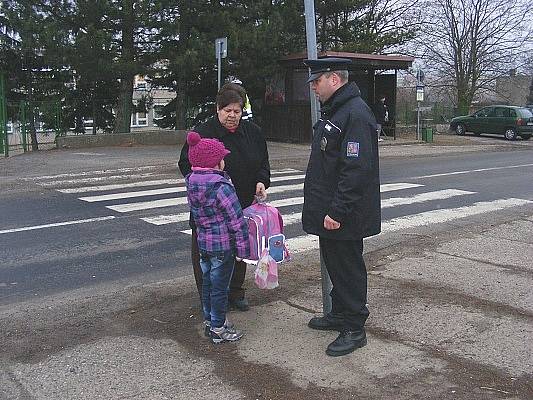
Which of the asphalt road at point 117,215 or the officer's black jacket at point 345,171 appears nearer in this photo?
the officer's black jacket at point 345,171

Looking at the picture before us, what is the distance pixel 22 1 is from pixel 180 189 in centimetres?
1070

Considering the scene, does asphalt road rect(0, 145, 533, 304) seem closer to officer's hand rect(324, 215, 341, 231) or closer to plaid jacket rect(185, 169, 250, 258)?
plaid jacket rect(185, 169, 250, 258)

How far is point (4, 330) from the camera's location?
15.0ft

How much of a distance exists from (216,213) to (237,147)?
2.28 feet

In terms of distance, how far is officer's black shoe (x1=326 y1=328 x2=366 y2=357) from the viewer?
4012 mm

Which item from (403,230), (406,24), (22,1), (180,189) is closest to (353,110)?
(403,230)

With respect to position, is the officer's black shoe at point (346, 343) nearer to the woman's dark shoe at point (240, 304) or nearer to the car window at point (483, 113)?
the woman's dark shoe at point (240, 304)

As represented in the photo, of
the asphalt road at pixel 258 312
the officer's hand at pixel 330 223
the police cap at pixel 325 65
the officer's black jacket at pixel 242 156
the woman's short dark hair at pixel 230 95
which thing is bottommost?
the asphalt road at pixel 258 312

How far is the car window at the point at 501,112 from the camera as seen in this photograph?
29.9m

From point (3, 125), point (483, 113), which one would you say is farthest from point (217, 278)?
point (483, 113)

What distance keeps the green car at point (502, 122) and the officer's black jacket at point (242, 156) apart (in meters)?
27.2

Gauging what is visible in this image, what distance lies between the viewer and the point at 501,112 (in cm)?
3019

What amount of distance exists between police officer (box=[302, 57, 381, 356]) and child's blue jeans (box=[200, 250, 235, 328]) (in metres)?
0.60

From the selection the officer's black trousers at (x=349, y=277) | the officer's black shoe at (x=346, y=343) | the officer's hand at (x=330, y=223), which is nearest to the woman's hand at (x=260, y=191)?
the officer's black trousers at (x=349, y=277)
